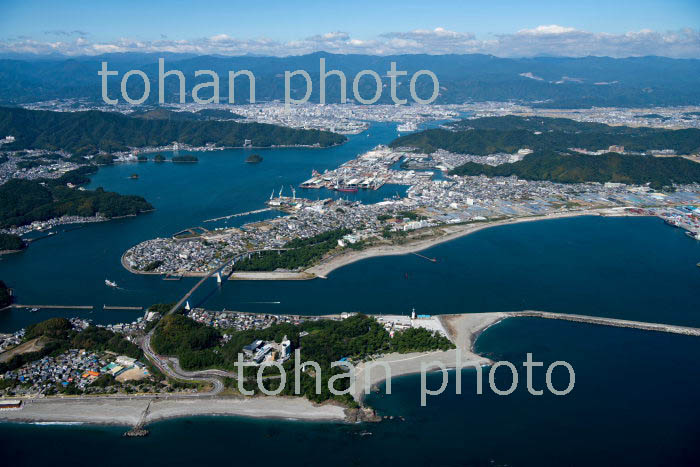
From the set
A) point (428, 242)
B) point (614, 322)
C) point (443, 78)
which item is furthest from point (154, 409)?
point (443, 78)

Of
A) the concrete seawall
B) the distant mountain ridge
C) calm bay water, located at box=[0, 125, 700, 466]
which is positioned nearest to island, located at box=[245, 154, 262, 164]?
calm bay water, located at box=[0, 125, 700, 466]

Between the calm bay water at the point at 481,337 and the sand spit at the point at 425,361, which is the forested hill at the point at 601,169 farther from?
the sand spit at the point at 425,361

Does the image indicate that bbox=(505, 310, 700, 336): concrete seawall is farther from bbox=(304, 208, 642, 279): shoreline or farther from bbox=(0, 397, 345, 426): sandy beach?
bbox=(0, 397, 345, 426): sandy beach

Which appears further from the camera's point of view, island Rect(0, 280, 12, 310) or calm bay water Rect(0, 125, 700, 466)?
island Rect(0, 280, 12, 310)

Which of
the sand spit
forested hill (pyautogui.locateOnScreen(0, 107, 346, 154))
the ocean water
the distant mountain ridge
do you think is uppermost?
the distant mountain ridge

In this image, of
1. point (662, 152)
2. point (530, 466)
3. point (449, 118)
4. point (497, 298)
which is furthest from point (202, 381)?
point (449, 118)

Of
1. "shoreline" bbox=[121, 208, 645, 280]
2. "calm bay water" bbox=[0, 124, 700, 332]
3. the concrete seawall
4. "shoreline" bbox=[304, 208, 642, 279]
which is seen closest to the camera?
the concrete seawall

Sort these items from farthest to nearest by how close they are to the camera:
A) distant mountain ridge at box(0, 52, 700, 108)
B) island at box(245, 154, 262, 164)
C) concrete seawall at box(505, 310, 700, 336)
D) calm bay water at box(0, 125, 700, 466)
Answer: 1. distant mountain ridge at box(0, 52, 700, 108)
2. island at box(245, 154, 262, 164)
3. concrete seawall at box(505, 310, 700, 336)
4. calm bay water at box(0, 125, 700, 466)
